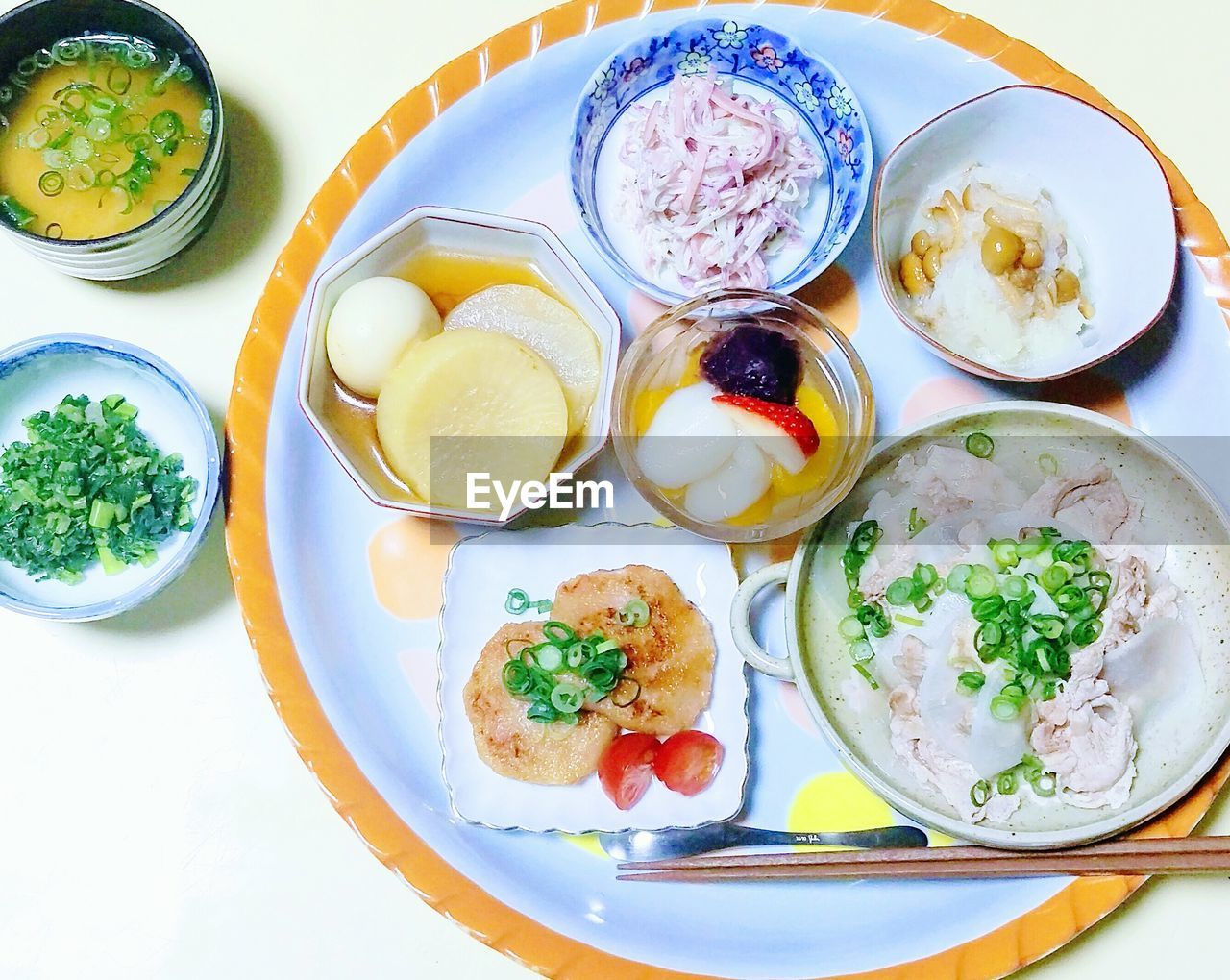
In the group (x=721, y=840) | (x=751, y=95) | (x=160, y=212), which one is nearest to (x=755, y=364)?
(x=751, y=95)

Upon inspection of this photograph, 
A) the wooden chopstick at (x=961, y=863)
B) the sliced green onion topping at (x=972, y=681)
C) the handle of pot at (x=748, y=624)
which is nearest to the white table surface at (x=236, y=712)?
the wooden chopstick at (x=961, y=863)

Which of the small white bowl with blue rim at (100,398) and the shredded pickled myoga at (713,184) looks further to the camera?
the shredded pickled myoga at (713,184)

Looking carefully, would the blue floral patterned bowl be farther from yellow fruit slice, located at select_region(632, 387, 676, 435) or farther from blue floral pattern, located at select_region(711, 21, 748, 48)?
yellow fruit slice, located at select_region(632, 387, 676, 435)

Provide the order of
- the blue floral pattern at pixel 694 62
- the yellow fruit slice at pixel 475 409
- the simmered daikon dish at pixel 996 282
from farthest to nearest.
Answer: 1. the blue floral pattern at pixel 694 62
2. the simmered daikon dish at pixel 996 282
3. the yellow fruit slice at pixel 475 409

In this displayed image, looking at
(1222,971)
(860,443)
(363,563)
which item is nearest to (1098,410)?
(860,443)

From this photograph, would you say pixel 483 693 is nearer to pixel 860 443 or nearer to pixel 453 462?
pixel 453 462

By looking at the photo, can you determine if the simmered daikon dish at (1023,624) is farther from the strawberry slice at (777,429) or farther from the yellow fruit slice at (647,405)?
the yellow fruit slice at (647,405)

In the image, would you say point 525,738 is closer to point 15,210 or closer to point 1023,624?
point 1023,624

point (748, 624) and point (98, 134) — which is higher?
point (98, 134)
